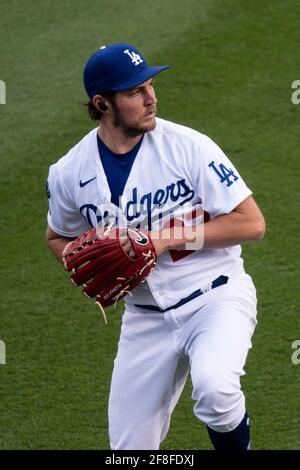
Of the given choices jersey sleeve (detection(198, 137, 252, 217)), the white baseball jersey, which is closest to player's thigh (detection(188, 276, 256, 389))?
the white baseball jersey

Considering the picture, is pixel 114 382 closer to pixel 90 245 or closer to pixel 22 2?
pixel 90 245

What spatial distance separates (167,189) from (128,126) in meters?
0.31

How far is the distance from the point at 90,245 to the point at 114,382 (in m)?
0.65

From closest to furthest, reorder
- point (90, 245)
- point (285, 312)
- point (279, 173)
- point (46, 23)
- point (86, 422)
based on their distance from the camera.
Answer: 1. point (90, 245)
2. point (86, 422)
3. point (285, 312)
4. point (279, 173)
5. point (46, 23)

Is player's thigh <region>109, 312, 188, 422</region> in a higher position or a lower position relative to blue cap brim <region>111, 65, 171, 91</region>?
lower

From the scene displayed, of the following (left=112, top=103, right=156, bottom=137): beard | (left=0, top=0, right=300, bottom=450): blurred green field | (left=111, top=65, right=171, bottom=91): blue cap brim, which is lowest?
(left=0, top=0, right=300, bottom=450): blurred green field

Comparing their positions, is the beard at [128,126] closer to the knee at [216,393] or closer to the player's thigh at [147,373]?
the player's thigh at [147,373]

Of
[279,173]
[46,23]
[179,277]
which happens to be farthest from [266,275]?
[46,23]

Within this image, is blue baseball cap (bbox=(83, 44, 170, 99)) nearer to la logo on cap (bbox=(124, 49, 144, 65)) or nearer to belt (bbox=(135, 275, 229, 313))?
la logo on cap (bbox=(124, 49, 144, 65))

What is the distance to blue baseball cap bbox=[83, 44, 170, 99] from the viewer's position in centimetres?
470

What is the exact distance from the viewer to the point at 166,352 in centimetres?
477

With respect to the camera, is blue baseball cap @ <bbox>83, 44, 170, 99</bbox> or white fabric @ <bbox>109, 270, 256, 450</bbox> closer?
white fabric @ <bbox>109, 270, 256, 450</bbox>

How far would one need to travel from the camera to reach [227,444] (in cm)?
468

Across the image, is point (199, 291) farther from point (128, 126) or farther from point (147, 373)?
point (128, 126)
